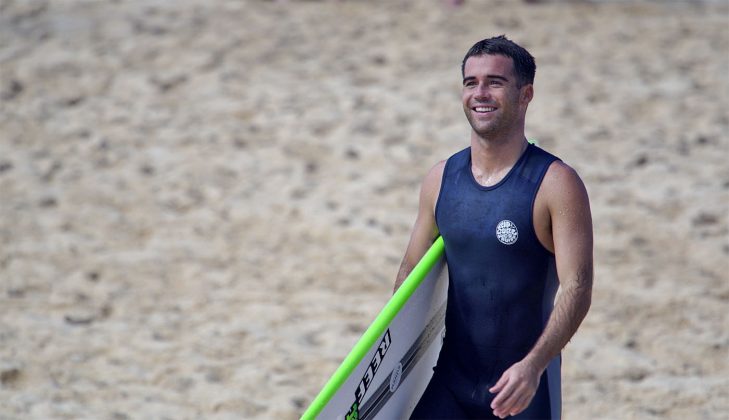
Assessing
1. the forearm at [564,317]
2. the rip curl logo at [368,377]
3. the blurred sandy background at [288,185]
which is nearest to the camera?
the forearm at [564,317]

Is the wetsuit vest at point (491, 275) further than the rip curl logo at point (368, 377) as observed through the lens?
No

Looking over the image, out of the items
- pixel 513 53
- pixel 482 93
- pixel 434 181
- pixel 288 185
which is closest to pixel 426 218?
pixel 434 181

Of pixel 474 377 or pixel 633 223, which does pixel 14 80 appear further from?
pixel 474 377

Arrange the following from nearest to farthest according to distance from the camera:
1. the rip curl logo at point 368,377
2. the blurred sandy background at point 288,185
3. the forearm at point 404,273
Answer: the rip curl logo at point 368,377 < the forearm at point 404,273 < the blurred sandy background at point 288,185

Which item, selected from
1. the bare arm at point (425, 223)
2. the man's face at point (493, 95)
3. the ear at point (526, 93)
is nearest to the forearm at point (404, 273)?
the bare arm at point (425, 223)

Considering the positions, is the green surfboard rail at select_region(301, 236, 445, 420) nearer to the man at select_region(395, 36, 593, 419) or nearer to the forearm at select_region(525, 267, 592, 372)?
the man at select_region(395, 36, 593, 419)

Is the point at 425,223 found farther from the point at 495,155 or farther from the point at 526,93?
the point at 526,93

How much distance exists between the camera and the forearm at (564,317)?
2.80 meters

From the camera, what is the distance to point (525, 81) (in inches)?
116

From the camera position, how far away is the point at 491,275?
3.03m

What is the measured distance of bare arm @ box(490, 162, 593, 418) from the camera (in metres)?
2.82

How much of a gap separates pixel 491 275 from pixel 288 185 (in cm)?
459

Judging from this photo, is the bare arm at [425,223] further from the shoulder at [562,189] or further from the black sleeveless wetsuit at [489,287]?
the shoulder at [562,189]

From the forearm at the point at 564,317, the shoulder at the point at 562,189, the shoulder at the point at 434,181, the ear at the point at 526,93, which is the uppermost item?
the ear at the point at 526,93
